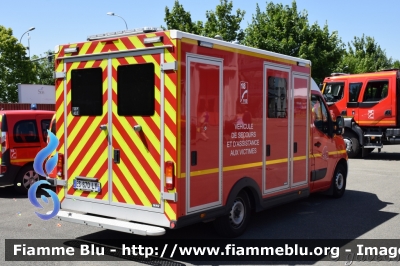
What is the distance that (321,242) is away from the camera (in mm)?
6605

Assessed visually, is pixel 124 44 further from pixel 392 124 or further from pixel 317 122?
pixel 392 124

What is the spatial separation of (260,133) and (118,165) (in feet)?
7.28

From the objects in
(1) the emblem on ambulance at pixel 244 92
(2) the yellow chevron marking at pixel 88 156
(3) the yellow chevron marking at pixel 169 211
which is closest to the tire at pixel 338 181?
(1) the emblem on ambulance at pixel 244 92

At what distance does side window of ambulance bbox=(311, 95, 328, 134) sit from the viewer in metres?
8.85

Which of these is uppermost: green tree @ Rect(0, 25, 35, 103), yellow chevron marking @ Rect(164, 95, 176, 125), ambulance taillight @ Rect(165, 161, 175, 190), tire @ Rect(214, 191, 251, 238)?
green tree @ Rect(0, 25, 35, 103)

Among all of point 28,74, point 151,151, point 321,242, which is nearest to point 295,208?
point 321,242

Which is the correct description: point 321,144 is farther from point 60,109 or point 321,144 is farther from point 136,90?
point 60,109

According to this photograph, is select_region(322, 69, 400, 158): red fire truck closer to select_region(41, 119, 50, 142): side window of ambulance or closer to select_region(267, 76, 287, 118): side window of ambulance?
select_region(267, 76, 287, 118): side window of ambulance

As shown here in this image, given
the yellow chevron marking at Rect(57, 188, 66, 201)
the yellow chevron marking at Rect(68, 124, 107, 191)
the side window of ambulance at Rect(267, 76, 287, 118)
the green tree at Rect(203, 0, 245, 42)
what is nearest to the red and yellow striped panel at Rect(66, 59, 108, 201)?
the yellow chevron marking at Rect(68, 124, 107, 191)

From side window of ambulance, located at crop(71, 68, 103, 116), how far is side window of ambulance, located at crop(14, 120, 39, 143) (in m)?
4.14

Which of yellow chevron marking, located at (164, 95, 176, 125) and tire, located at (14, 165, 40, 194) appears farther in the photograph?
tire, located at (14, 165, 40, 194)

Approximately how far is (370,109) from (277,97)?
11.2 metres

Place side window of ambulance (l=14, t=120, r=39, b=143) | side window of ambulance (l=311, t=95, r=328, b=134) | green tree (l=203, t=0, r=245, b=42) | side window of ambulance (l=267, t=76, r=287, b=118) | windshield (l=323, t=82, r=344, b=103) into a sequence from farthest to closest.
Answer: green tree (l=203, t=0, r=245, b=42) < windshield (l=323, t=82, r=344, b=103) < side window of ambulance (l=14, t=120, r=39, b=143) < side window of ambulance (l=311, t=95, r=328, b=134) < side window of ambulance (l=267, t=76, r=287, b=118)

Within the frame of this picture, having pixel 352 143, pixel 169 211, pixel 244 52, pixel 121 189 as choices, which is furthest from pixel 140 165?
pixel 352 143
